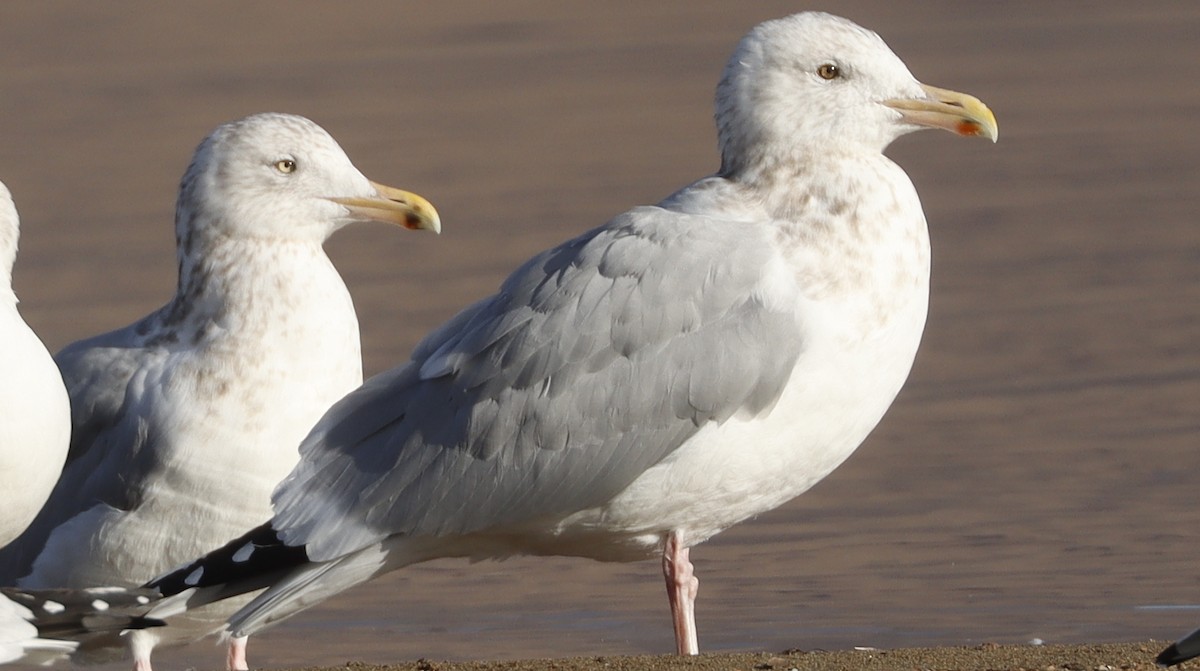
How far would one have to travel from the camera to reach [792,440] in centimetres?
703

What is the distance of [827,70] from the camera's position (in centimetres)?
746

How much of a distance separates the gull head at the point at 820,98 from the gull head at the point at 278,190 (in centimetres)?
117

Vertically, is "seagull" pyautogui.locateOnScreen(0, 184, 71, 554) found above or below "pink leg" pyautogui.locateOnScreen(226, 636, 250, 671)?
above

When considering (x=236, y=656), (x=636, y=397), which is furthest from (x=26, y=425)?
(x=636, y=397)

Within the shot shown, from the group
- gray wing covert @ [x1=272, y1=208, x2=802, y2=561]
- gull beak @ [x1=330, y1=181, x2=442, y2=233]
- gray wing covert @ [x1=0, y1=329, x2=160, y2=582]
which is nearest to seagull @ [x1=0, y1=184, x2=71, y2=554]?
gray wing covert @ [x1=0, y1=329, x2=160, y2=582]

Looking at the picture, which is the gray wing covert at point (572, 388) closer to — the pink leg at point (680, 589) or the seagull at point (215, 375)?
the pink leg at point (680, 589)

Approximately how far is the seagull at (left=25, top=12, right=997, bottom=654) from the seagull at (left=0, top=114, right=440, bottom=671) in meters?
0.43

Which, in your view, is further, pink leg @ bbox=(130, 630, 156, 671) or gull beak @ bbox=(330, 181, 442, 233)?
gull beak @ bbox=(330, 181, 442, 233)

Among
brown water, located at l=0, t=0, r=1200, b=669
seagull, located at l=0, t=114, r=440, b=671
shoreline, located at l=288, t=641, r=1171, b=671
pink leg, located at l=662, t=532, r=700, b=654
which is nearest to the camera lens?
shoreline, located at l=288, t=641, r=1171, b=671

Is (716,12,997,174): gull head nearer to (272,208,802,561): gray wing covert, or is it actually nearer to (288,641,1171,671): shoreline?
(272,208,802,561): gray wing covert

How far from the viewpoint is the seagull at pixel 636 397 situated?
7.02 m

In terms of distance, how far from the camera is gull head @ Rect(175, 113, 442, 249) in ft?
26.6

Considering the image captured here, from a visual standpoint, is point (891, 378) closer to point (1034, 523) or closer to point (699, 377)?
point (699, 377)

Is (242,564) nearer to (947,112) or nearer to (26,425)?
(26,425)
